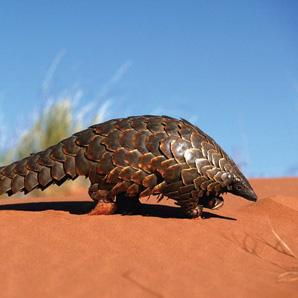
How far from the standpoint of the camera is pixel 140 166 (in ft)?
19.5

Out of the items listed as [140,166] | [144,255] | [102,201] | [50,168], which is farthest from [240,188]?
[50,168]

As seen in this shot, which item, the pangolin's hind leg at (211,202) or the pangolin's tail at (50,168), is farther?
the pangolin's hind leg at (211,202)

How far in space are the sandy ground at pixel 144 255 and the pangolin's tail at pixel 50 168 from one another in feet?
1.18

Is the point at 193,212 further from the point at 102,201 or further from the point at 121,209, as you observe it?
the point at 102,201

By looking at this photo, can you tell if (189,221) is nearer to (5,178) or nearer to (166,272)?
(166,272)

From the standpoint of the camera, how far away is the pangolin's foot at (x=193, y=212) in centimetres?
624

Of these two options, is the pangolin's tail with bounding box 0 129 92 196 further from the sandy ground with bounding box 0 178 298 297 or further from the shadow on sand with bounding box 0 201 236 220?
the shadow on sand with bounding box 0 201 236 220

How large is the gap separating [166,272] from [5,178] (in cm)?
292

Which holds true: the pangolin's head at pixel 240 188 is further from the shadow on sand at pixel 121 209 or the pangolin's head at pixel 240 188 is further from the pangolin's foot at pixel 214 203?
the shadow on sand at pixel 121 209

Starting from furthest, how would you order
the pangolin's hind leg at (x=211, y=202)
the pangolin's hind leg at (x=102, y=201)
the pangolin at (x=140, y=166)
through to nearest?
the pangolin's hind leg at (x=211, y=202) < the pangolin's hind leg at (x=102, y=201) < the pangolin at (x=140, y=166)

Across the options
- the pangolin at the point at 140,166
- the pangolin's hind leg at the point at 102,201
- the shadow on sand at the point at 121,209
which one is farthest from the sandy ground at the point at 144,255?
the pangolin at the point at 140,166

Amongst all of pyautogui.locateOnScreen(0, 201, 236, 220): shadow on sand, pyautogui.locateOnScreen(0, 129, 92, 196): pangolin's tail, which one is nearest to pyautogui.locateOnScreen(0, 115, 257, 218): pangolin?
pyautogui.locateOnScreen(0, 129, 92, 196): pangolin's tail

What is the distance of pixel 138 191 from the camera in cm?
605

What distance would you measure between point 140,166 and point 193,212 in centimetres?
87
